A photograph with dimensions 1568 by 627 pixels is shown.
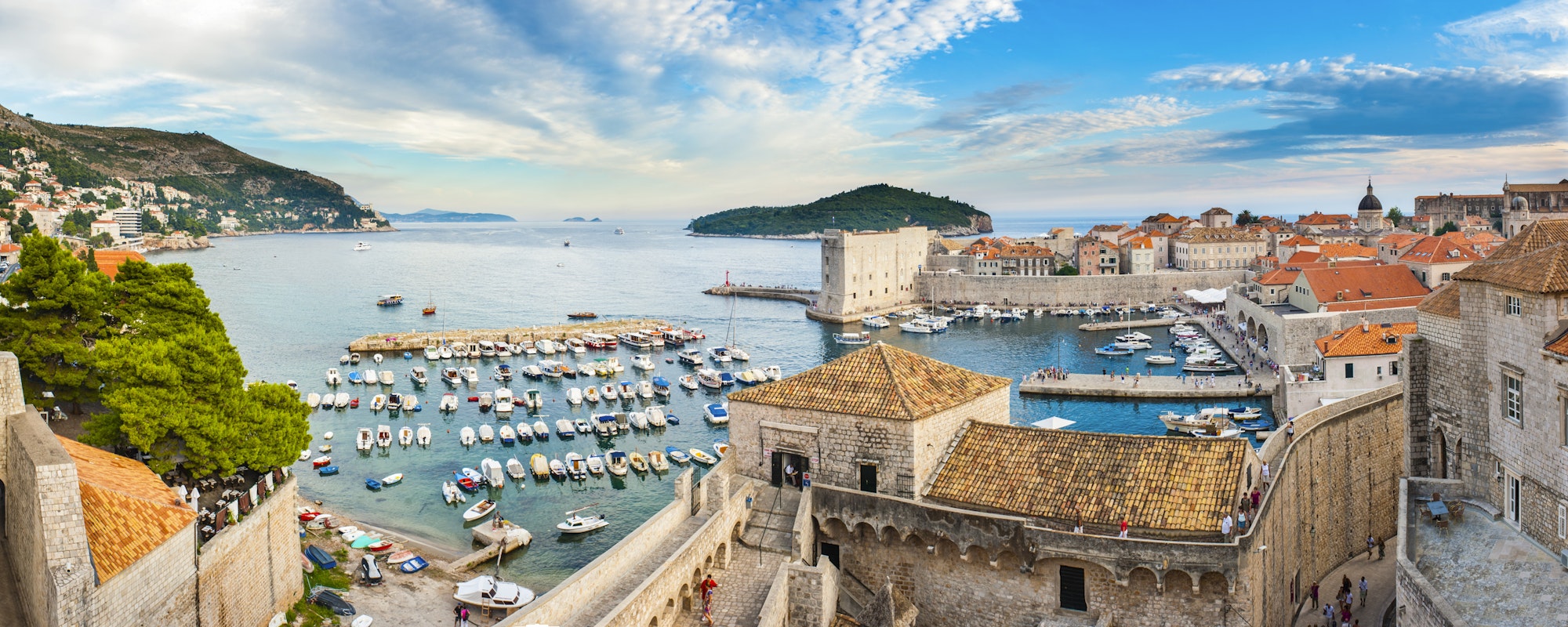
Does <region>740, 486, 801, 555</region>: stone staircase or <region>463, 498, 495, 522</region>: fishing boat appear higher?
<region>740, 486, 801, 555</region>: stone staircase

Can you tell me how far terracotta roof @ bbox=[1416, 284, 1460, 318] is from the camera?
15555 millimetres

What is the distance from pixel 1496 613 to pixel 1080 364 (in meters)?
42.0

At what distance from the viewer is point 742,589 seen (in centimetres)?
1537

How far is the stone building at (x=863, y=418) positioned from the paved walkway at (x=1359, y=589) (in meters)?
6.60

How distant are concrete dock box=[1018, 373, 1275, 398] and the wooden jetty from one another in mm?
32159

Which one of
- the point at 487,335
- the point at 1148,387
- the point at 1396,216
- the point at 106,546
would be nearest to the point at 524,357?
the point at 487,335

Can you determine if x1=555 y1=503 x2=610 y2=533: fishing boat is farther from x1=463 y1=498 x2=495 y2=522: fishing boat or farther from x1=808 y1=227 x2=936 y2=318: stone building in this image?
x1=808 y1=227 x2=936 y2=318: stone building

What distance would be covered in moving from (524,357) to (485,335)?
21.4 ft

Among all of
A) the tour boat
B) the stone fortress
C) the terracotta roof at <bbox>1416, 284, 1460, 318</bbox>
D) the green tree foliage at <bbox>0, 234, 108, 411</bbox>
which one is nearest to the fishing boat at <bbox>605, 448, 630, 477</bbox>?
the stone fortress

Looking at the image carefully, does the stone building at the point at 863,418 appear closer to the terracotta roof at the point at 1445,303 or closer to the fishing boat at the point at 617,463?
the terracotta roof at the point at 1445,303

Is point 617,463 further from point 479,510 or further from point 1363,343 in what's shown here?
point 1363,343

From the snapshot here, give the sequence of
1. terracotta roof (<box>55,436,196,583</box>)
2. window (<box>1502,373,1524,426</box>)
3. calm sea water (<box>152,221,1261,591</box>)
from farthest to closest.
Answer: calm sea water (<box>152,221,1261,591</box>)
window (<box>1502,373,1524,426</box>)
terracotta roof (<box>55,436,196,583</box>)

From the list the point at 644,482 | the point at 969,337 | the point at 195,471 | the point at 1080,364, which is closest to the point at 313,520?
the point at 195,471

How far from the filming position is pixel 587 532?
86.7 feet
